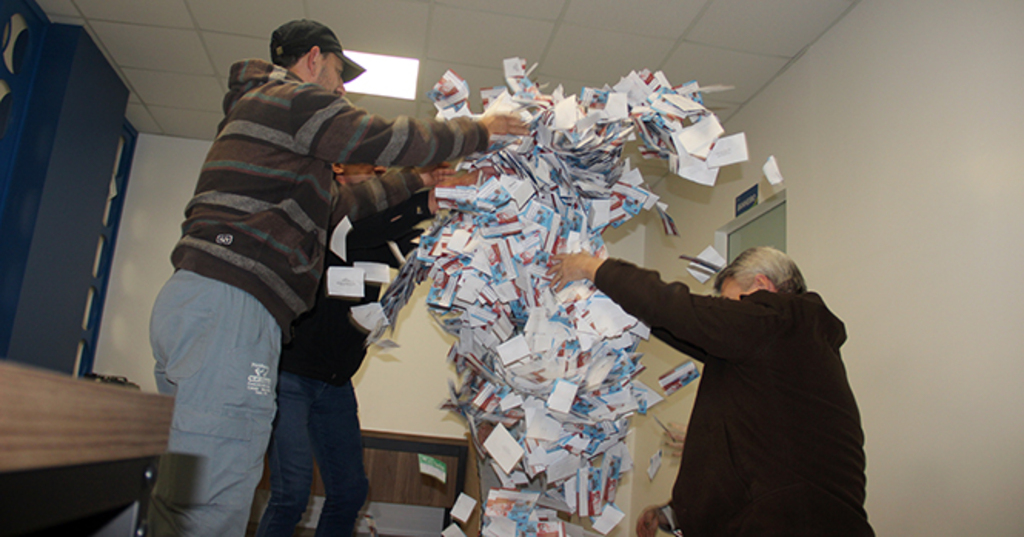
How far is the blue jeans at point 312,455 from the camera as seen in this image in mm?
1508

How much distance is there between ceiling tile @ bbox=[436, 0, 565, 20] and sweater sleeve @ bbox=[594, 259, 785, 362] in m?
1.67

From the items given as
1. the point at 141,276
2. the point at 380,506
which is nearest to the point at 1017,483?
the point at 380,506

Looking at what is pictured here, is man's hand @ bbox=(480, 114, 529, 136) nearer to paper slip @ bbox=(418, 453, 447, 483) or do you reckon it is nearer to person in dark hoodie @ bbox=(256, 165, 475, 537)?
person in dark hoodie @ bbox=(256, 165, 475, 537)

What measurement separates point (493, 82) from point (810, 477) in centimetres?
258

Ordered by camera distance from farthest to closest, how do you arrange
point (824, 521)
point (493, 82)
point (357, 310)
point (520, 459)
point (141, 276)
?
point (141, 276) → point (493, 82) → point (357, 310) → point (520, 459) → point (824, 521)

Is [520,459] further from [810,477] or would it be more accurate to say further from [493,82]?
[493,82]

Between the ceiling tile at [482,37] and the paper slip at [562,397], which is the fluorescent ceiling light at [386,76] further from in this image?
the paper slip at [562,397]

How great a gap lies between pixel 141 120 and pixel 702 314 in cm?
382

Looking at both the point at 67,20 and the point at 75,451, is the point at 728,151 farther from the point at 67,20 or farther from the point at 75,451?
the point at 67,20

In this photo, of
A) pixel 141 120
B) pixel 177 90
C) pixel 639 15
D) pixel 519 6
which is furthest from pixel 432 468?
pixel 141 120

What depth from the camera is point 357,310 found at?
Answer: 5.57 feet

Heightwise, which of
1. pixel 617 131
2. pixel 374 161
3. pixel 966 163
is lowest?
pixel 374 161

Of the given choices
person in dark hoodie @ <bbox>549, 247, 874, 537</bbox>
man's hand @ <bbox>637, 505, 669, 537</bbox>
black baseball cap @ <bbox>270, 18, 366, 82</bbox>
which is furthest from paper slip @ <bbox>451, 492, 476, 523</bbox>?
black baseball cap @ <bbox>270, 18, 366, 82</bbox>

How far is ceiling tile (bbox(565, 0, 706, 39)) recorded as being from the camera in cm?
268
